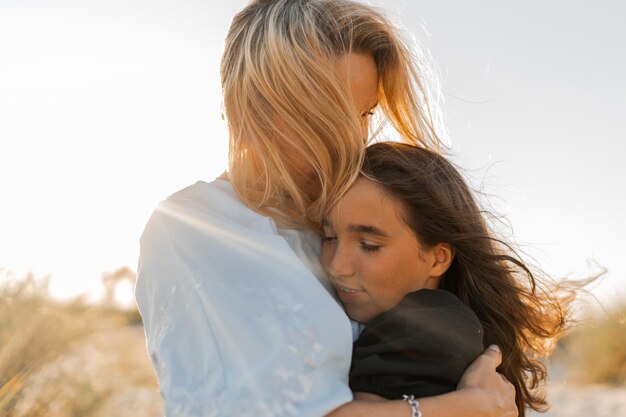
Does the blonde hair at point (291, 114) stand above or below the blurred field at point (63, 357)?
above

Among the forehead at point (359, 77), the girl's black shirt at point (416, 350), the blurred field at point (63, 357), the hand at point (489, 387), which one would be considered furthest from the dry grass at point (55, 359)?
the hand at point (489, 387)

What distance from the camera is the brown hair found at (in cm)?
278

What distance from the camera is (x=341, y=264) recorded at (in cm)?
263

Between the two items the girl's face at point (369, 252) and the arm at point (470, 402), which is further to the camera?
the girl's face at point (369, 252)

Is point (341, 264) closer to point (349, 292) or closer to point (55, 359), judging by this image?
point (349, 292)

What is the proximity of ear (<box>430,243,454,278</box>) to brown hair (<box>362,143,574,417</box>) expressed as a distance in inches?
1.2

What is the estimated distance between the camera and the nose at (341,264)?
8.61 feet

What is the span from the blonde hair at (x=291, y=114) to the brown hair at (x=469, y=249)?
0.46ft

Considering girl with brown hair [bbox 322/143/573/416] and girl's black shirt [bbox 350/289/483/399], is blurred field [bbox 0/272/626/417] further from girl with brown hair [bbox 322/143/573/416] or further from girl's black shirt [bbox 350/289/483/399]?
girl's black shirt [bbox 350/289/483/399]

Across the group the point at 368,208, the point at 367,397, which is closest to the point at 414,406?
the point at 367,397

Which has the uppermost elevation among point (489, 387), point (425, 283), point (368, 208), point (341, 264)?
point (368, 208)

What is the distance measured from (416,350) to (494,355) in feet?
1.15

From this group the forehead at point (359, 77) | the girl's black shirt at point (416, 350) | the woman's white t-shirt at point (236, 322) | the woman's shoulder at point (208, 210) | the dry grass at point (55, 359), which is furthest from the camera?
the dry grass at point (55, 359)

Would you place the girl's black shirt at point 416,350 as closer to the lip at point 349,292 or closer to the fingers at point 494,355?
the fingers at point 494,355
